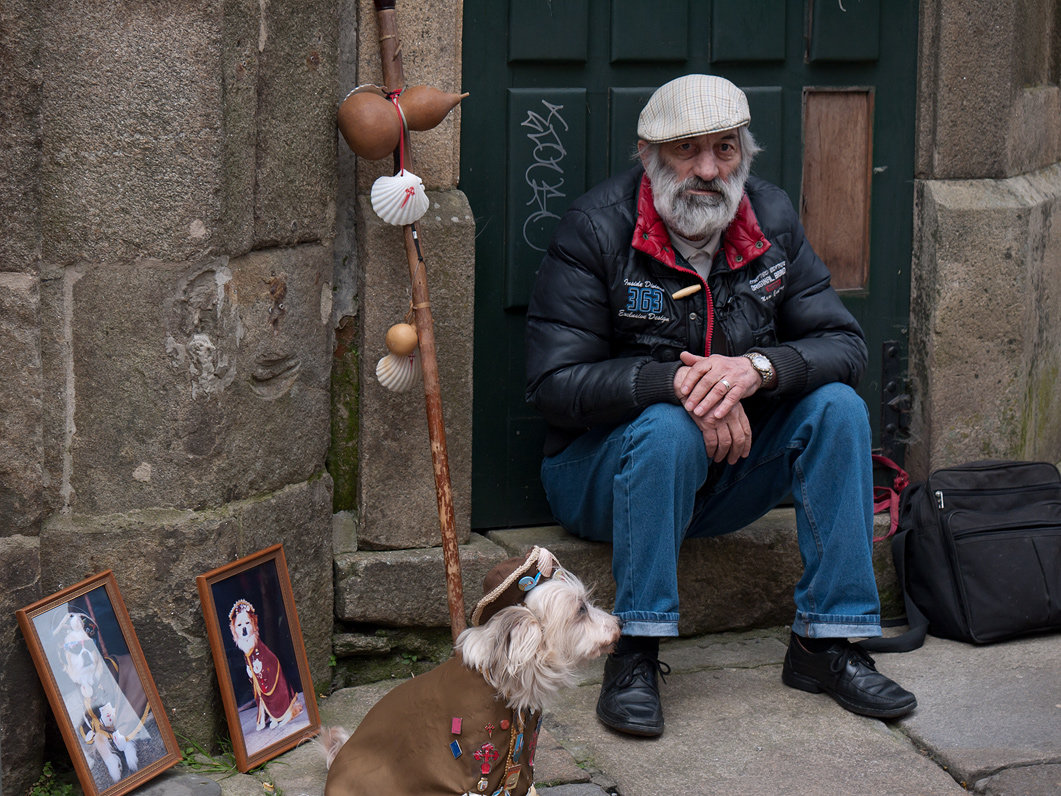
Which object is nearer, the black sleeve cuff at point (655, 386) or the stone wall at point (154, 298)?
the stone wall at point (154, 298)

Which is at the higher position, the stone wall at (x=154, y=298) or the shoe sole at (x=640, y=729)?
the stone wall at (x=154, y=298)

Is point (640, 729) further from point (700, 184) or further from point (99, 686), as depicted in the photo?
point (700, 184)

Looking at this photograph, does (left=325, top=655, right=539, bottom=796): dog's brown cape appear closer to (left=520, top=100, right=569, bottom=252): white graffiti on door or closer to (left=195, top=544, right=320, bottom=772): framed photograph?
(left=195, top=544, right=320, bottom=772): framed photograph

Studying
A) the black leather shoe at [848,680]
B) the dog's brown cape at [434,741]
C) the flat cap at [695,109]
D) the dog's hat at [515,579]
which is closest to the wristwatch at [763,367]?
the flat cap at [695,109]

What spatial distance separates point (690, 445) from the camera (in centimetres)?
317

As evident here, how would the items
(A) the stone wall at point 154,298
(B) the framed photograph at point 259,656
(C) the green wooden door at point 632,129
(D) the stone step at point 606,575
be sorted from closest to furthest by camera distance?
(A) the stone wall at point 154,298 → (B) the framed photograph at point 259,656 → (D) the stone step at point 606,575 → (C) the green wooden door at point 632,129

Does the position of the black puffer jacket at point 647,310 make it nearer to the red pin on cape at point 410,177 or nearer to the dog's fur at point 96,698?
the red pin on cape at point 410,177

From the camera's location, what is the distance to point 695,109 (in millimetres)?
3312

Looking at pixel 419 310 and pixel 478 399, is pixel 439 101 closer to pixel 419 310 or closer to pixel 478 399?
pixel 419 310

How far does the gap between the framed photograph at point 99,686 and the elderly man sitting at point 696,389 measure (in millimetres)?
1091

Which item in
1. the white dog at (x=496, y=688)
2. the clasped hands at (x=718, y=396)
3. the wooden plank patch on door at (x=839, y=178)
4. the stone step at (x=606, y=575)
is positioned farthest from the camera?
the wooden plank patch on door at (x=839, y=178)

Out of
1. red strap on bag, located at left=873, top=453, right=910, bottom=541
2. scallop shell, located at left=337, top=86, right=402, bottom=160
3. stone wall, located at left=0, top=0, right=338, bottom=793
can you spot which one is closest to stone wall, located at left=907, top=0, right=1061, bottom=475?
red strap on bag, located at left=873, top=453, right=910, bottom=541

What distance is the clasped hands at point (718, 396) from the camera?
318 cm

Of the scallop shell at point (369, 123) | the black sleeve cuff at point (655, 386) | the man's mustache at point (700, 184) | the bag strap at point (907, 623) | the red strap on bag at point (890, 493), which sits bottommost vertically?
the bag strap at point (907, 623)
